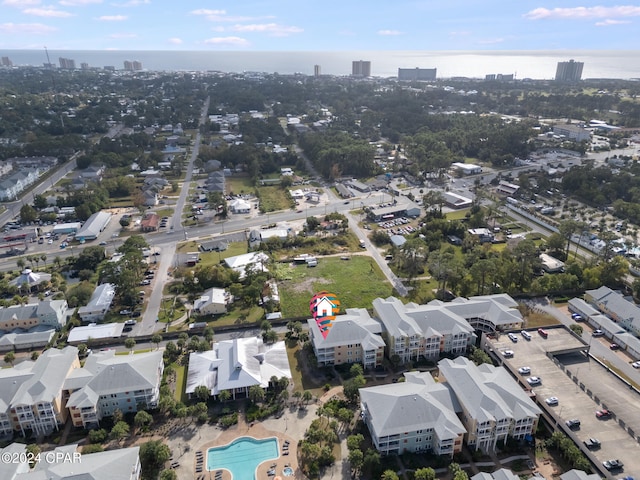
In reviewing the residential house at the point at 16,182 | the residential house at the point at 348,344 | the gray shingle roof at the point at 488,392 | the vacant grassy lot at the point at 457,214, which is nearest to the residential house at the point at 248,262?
the residential house at the point at 348,344

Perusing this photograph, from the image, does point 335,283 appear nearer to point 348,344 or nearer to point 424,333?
point 348,344

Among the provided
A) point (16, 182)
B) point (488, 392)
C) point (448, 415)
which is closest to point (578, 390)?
point (488, 392)

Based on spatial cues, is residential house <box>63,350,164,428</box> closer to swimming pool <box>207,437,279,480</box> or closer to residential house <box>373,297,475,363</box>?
swimming pool <box>207,437,279,480</box>

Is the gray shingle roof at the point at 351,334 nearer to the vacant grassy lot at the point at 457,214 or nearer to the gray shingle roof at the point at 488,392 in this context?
the gray shingle roof at the point at 488,392

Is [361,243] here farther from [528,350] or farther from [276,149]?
[276,149]

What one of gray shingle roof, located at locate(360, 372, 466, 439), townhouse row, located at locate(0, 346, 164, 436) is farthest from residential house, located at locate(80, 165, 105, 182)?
gray shingle roof, located at locate(360, 372, 466, 439)

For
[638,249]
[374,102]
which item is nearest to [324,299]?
[638,249]
